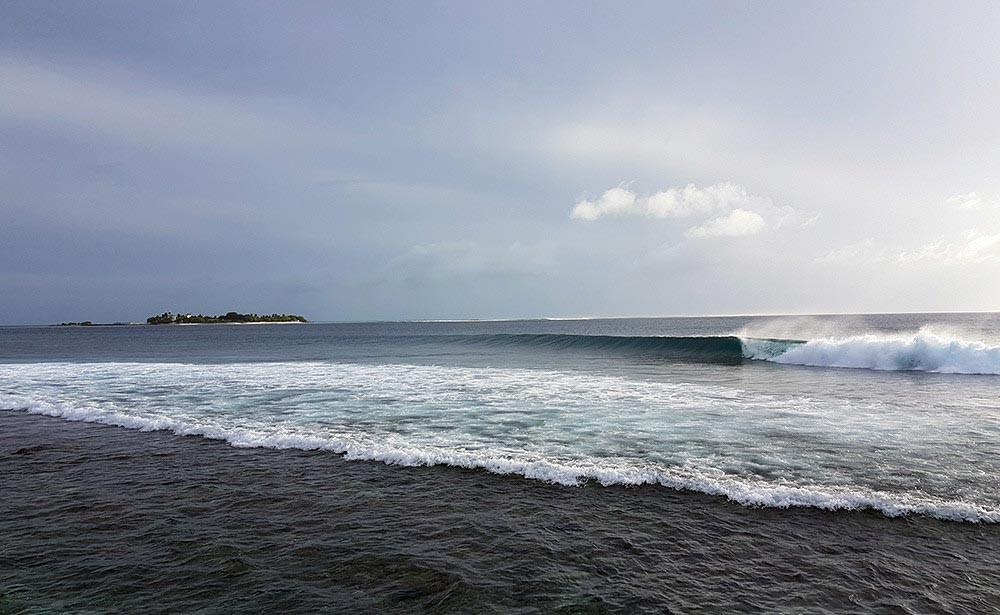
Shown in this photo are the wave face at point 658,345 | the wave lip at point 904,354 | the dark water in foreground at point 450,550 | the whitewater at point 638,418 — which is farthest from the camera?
the wave face at point 658,345

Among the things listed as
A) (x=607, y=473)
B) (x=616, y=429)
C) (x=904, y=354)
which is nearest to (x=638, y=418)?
(x=616, y=429)

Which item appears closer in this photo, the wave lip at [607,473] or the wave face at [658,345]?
the wave lip at [607,473]

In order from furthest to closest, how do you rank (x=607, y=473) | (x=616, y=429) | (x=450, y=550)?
(x=616, y=429)
(x=607, y=473)
(x=450, y=550)

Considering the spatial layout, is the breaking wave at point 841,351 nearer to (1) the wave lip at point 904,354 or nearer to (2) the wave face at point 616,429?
(1) the wave lip at point 904,354

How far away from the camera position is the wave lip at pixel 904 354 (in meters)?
23.8

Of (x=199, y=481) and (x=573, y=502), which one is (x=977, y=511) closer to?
(x=573, y=502)

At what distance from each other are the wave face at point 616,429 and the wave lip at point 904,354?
11.1 meters

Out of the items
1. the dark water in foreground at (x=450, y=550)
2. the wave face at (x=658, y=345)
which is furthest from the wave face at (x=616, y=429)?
the wave face at (x=658, y=345)

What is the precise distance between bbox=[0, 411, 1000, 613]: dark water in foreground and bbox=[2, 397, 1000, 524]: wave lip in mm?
262

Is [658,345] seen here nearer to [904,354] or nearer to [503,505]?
[904,354]

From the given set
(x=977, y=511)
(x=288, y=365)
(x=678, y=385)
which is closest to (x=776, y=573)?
(x=977, y=511)

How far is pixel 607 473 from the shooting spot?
824cm

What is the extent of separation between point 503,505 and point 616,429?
5302 millimetres

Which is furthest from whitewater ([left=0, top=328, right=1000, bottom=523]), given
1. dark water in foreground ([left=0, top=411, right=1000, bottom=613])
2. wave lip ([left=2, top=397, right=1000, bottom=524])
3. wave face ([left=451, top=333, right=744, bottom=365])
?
wave face ([left=451, top=333, right=744, bottom=365])
